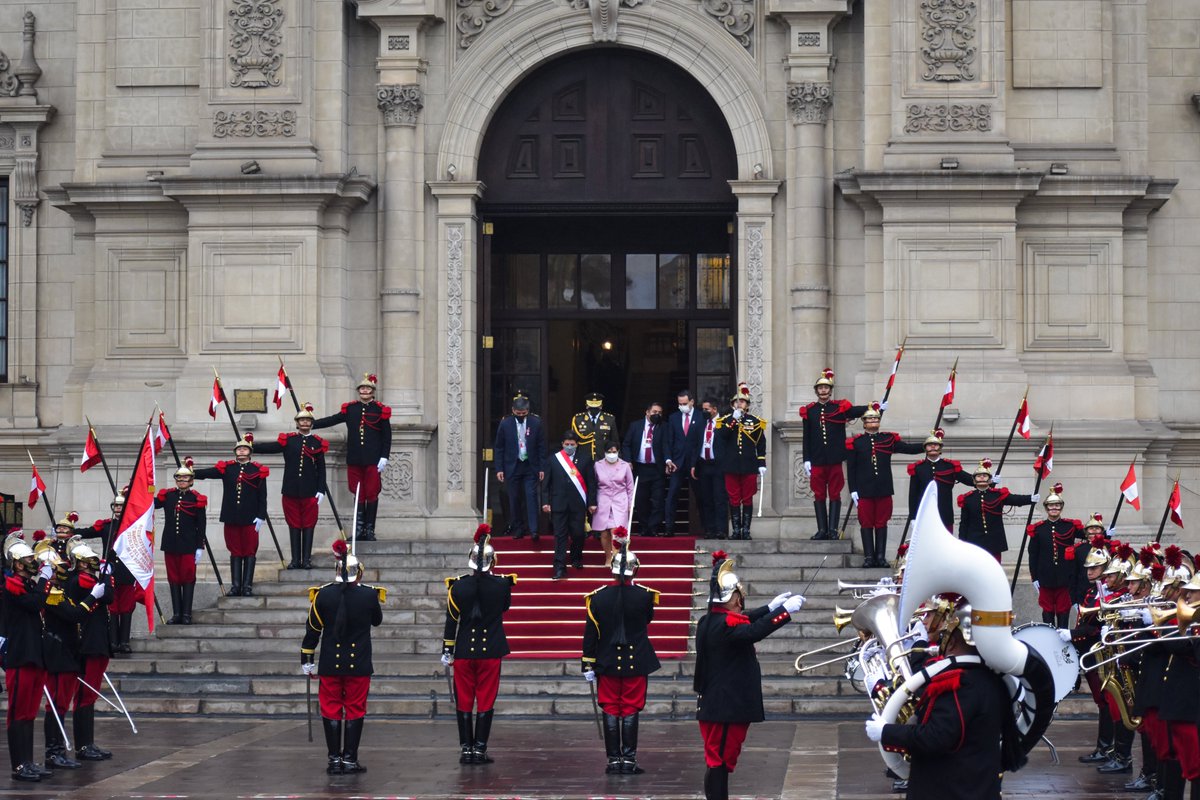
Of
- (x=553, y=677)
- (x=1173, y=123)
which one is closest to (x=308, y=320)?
(x=553, y=677)

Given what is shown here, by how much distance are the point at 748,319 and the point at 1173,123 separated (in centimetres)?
660

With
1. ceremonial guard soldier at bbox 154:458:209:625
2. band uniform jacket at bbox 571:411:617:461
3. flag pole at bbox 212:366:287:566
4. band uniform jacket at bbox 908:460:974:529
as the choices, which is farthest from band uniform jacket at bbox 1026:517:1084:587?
ceremonial guard soldier at bbox 154:458:209:625

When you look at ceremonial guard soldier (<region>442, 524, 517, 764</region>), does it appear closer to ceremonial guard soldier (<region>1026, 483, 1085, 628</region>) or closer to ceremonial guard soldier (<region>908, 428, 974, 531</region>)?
ceremonial guard soldier (<region>1026, 483, 1085, 628</region>)

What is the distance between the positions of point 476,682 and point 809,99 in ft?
38.9

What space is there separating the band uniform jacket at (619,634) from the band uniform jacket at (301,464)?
8.14 m

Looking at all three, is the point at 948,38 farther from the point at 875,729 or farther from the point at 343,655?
the point at 875,729

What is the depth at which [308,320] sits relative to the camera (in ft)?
85.6

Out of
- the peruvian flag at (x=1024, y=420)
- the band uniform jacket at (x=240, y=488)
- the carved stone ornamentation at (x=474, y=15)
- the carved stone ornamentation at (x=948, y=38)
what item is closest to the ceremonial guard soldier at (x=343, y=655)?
the band uniform jacket at (x=240, y=488)

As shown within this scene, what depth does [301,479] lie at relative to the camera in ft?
79.7

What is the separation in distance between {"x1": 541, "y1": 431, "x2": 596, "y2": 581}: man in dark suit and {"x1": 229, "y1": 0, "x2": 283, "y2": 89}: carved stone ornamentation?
22.1ft

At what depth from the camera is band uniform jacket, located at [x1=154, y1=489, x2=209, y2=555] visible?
77.2 ft

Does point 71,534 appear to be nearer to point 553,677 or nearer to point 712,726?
point 553,677

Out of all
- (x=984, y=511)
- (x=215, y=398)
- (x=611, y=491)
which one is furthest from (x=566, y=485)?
(x=984, y=511)

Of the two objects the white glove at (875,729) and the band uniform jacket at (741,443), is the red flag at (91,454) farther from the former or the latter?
the white glove at (875,729)
